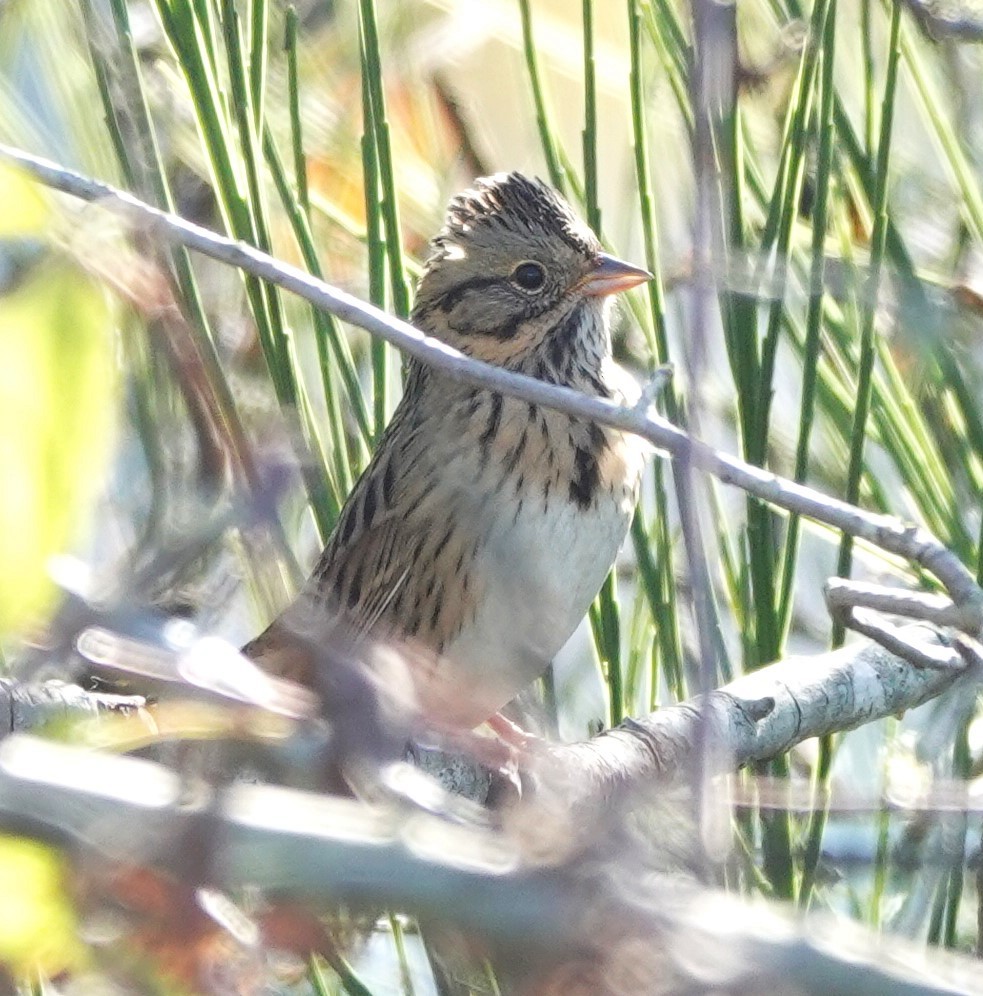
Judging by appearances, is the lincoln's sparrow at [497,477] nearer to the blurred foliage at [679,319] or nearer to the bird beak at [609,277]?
the bird beak at [609,277]

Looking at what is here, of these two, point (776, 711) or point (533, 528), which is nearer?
point (776, 711)

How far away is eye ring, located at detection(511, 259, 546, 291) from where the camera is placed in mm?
3250

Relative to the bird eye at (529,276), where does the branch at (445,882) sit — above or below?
below

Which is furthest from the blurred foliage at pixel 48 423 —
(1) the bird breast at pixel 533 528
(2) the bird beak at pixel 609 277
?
(2) the bird beak at pixel 609 277

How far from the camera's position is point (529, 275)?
3271mm

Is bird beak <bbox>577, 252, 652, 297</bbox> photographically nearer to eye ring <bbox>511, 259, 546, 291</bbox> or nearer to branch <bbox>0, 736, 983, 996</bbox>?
eye ring <bbox>511, 259, 546, 291</bbox>

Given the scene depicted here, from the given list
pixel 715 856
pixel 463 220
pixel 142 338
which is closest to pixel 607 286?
pixel 463 220

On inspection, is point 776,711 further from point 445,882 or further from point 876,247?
point 445,882

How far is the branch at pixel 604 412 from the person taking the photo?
129 centimetres

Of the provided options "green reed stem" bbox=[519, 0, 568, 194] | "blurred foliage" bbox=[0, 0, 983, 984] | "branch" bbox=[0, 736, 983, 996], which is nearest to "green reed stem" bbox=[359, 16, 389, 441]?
"blurred foliage" bbox=[0, 0, 983, 984]

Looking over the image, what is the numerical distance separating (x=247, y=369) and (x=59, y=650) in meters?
2.52

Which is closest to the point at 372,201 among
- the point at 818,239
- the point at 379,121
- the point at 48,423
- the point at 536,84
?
the point at 379,121

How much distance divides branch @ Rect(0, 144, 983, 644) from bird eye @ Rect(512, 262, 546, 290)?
1.77m

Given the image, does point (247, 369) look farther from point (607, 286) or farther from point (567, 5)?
point (567, 5)
